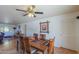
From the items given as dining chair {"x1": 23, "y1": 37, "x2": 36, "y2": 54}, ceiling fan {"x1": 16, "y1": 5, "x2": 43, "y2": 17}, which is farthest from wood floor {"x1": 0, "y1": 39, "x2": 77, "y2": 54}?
ceiling fan {"x1": 16, "y1": 5, "x2": 43, "y2": 17}

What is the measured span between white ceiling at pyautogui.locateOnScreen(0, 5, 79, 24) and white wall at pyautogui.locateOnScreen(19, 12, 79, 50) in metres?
0.10

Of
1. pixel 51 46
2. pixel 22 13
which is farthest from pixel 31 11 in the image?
pixel 51 46

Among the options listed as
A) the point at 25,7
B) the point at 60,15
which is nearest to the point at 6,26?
the point at 25,7

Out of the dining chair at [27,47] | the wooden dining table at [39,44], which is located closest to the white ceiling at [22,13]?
the dining chair at [27,47]

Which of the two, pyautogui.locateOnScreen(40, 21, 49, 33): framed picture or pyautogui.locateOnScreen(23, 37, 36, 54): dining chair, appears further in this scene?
pyautogui.locateOnScreen(40, 21, 49, 33): framed picture

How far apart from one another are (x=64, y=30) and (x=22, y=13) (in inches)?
40.1

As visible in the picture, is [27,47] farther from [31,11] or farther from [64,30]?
[64,30]

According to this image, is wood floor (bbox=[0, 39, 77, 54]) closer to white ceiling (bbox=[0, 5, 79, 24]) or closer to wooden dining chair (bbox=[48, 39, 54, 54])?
wooden dining chair (bbox=[48, 39, 54, 54])

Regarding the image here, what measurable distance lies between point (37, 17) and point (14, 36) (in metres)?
0.69

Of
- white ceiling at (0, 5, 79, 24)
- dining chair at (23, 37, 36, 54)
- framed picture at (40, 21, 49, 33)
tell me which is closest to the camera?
white ceiling at (0, 5, 79, 24)

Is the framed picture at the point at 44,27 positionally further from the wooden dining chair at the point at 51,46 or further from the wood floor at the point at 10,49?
the wood floor at the point at 10,49

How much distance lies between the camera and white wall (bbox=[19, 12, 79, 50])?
1.90 m

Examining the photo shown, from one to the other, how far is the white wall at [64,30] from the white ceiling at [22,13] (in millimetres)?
100
